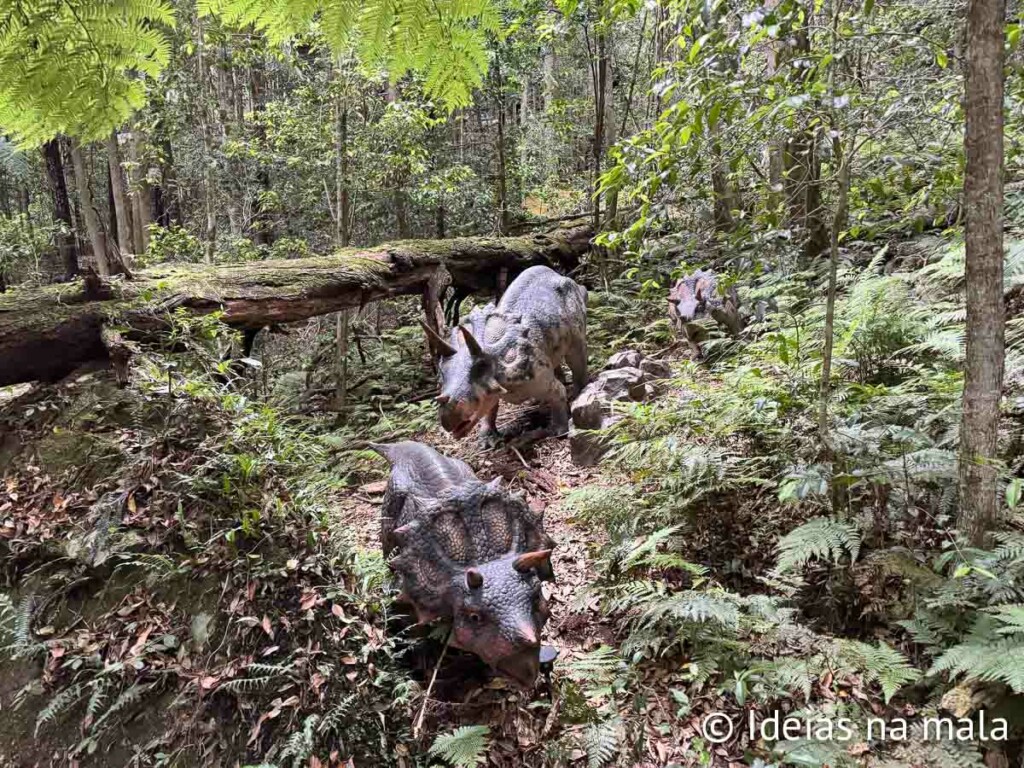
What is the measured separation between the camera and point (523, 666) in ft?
9.45

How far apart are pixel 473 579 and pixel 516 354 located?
10.5 ft

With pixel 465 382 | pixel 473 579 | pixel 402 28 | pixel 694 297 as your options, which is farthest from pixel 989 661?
pixel 694 297

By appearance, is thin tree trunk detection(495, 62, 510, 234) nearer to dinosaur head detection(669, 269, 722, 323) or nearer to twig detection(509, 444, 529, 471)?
dinosaur head detection(669, 269, 722, 323)

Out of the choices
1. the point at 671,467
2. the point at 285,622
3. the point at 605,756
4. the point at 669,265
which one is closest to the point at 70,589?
the point at 285,622

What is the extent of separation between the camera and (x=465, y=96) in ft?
8.66

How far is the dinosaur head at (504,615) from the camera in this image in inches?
113

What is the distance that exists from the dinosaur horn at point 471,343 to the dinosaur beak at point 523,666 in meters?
3.06

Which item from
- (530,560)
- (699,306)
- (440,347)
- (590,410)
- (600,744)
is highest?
(699,306)

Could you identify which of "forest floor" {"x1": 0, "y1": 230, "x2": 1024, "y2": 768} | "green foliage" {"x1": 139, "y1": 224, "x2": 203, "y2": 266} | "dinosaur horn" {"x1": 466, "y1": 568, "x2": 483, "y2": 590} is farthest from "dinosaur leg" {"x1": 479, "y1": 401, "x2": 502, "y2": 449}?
"green foliage" {"x1": 139, "y1": 224, "x2": 203, "y2": 266}

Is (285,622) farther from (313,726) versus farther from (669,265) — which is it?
(669,265)

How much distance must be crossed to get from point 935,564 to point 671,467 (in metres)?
1.70

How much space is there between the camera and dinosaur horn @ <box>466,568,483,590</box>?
2.93 meters

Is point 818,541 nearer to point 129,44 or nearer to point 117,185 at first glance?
point 129,44

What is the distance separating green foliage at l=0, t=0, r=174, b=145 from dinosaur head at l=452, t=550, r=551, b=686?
8.62 feet
